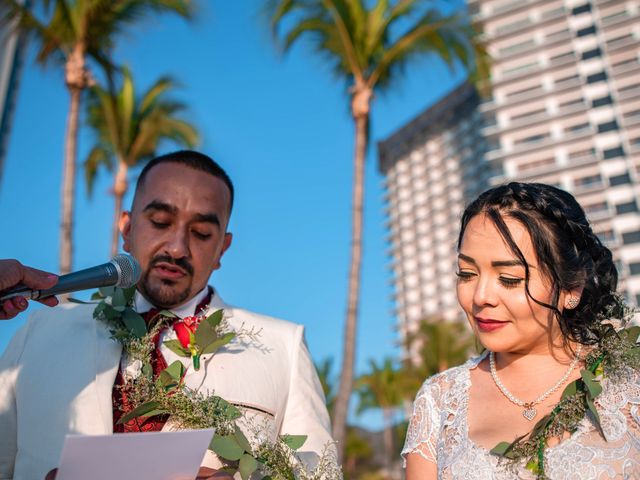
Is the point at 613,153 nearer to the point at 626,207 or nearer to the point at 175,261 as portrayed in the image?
the point at 626,207

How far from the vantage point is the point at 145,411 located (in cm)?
261

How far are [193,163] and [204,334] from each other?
2.97 ft

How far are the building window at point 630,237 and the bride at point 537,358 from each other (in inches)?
2675

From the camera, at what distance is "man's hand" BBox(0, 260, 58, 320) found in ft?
5.36

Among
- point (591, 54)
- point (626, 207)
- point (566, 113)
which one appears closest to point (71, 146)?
point (626, 207)

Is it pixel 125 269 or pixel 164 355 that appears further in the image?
pixel 164 355

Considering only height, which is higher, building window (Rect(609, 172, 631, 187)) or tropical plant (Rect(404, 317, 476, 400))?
building window (Rect(609, 172, 631, 187))

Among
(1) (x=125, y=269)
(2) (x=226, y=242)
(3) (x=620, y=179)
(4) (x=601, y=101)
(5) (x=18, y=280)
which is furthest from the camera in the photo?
(4) (x=601, y=101)

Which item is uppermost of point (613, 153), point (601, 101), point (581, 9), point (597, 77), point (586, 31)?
point (581, 9)

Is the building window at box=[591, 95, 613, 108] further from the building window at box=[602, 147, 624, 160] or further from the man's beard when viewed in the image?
the man's beard

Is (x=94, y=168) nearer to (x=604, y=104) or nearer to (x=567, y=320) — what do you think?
(x=567, y=320)

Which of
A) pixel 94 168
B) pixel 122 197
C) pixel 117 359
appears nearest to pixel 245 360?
pixel 117 359

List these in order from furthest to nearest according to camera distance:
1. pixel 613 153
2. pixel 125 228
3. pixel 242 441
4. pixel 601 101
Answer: pixel 601 101, pixel 613 153, pixel 125 228, pixel 242 441

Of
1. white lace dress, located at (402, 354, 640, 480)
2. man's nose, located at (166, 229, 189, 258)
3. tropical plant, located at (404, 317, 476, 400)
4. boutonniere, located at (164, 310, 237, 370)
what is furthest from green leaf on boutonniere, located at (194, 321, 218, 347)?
tropical plant, located at (404, 317, 476, 400)
